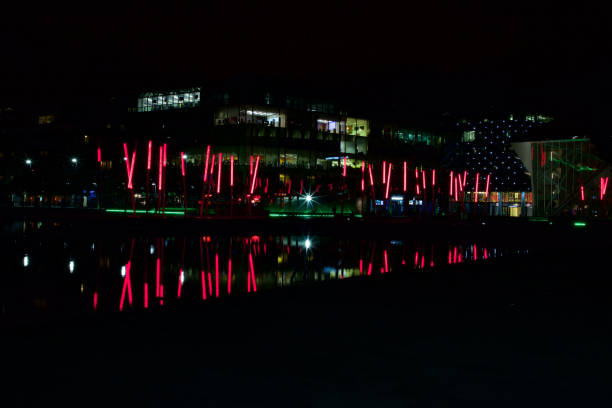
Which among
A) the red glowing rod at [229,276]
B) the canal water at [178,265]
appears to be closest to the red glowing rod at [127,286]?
the canal water at [178,265]

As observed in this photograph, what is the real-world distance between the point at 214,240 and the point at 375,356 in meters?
24.6

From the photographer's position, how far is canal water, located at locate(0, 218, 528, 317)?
12.4 meters

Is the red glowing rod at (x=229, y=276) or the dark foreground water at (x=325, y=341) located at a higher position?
the dark foreground water at (x=325, y=341)

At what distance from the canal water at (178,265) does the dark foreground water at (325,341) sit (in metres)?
0.16

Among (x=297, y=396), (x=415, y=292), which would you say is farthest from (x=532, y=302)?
(x=297, y=396)

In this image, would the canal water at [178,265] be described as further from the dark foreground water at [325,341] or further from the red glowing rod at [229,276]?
the dark foreground water at [325,341]

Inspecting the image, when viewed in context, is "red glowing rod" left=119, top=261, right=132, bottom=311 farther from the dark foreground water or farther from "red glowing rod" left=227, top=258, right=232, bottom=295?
"red glowing rod" left=227, top=258, right=232, bottom=295

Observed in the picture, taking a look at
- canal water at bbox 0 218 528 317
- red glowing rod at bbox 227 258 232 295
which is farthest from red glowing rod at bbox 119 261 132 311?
red glowing rod at bbox 227 258 232 295

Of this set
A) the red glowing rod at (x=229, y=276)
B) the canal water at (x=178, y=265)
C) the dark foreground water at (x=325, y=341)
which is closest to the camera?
the dark foreground water at (x=325, y=341)

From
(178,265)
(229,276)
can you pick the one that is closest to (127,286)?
(229,276)

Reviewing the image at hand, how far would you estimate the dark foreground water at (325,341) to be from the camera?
5.34m

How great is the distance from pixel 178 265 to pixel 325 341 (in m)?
12.5

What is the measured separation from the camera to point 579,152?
52094 millimetres

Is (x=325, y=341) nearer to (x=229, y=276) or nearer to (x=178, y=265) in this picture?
(x=229, y=276)
